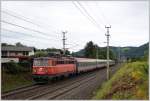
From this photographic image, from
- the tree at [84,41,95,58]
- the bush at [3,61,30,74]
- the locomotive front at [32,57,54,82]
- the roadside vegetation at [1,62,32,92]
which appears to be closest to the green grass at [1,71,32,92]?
the roadside vegetation at [1,62,32,92]

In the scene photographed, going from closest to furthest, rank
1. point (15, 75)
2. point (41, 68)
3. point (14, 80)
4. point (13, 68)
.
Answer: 1. point (14, 80)
2. point (41, 68)
3. point (15, 75)
4. point (13, 68)

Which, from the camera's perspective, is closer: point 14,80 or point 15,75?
point 14,80

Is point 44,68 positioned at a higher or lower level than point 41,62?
lower

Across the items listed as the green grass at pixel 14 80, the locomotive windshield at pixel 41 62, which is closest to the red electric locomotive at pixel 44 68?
the locomotive windshield at pixel 41 62

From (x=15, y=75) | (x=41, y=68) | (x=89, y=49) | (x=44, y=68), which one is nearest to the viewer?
(x=44, y=68)

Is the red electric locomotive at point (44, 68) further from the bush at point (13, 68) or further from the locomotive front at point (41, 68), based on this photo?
the bush at point (13, 68)

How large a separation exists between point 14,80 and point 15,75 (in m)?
2.09

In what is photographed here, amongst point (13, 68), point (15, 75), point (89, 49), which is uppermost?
point (89, 49)

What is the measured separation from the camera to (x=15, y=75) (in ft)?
109

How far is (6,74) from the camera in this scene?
3250 centimetres

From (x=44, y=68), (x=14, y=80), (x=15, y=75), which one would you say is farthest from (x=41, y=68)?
(x=15, y=75)

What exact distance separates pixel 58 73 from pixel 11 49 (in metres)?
40.0

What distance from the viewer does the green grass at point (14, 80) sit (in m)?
28.0

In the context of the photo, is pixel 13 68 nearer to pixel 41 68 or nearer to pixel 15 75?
pixel 15 75
